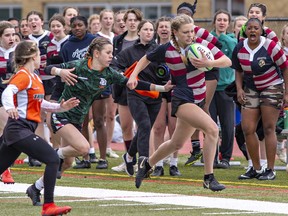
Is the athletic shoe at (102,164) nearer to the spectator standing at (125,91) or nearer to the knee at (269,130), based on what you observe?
the spectator standing at (125,91)

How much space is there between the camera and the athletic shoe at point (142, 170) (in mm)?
13086

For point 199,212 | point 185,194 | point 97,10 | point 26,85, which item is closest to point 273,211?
point 199,212

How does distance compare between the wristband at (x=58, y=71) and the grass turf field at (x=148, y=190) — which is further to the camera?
the wristband at (x=58, y=71)

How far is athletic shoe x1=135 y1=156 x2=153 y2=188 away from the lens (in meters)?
13.1

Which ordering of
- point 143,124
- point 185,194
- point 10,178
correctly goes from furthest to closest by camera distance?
point 143,124 → point 10,178 → point 185,194

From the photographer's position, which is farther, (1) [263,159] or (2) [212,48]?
(1) [263,159]


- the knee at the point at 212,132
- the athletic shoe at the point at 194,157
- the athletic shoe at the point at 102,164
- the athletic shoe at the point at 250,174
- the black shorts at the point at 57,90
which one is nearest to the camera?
the knee at the point at 212,132

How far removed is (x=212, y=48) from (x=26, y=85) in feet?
9.40

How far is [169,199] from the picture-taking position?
11.9m

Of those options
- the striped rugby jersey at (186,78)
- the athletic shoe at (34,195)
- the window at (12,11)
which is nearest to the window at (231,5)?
the window at (12,11)

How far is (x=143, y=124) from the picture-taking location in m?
14.4

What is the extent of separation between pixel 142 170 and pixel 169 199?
4.73 feet

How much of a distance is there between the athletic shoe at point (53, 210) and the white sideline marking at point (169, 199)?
4.95 ft

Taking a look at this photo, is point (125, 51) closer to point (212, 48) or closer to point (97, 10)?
point (212, 48)
